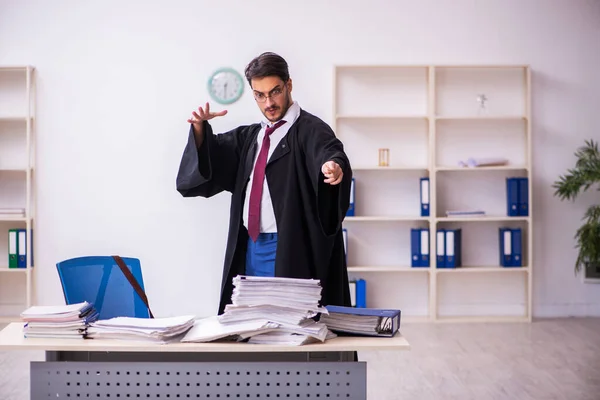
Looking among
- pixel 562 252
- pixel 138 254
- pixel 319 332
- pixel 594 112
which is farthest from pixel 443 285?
pixel 319 332

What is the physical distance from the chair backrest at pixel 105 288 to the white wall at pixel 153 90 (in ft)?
10.6

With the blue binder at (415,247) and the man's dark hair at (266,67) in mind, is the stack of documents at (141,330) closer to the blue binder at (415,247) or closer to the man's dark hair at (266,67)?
the man's dark hair at (266,67)

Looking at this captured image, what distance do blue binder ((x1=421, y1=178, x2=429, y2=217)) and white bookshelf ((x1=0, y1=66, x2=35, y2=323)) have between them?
318 cm

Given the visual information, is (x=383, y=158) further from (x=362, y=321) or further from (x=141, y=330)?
(x=141, y=330)

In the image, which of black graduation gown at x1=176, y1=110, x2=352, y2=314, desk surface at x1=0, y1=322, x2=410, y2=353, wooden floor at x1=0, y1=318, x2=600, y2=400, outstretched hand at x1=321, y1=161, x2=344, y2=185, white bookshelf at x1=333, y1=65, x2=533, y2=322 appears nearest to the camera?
desk surface at x1=0, y1=322, x2=410, y2=353

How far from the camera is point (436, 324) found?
6199 mm

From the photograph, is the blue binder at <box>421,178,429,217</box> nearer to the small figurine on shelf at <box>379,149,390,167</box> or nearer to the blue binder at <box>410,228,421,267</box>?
the blue binder at <box>410,228,421,267</box>

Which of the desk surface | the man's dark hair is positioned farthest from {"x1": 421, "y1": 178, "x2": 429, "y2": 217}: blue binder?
the desk surface

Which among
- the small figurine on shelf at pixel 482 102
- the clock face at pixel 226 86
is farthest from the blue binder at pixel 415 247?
the clock face at pixel 226 86

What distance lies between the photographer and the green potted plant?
595 cm

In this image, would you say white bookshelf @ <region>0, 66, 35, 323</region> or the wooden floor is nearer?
the wooden floor

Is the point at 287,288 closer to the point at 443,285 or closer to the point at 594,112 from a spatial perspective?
the point at 443,285

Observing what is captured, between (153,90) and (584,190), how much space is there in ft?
11.9

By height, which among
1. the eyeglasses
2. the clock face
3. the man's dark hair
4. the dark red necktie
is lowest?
the dark red necktie
